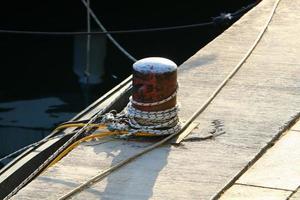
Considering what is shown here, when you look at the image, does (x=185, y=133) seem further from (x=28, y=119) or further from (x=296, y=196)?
(x=28, y=119)

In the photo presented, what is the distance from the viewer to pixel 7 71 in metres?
10.5

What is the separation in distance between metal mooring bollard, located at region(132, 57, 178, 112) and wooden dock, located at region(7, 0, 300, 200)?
0.26 m

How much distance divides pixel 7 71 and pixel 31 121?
1278 mm

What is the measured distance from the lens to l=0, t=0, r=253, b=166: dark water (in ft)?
31.7

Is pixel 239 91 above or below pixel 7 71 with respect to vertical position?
above

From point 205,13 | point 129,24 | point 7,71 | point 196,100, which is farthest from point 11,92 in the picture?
point 196,100

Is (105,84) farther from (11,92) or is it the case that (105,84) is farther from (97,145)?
(97,145)

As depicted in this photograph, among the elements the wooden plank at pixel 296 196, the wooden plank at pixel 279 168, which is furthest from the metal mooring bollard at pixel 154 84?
the wooden plank at pixel 296 196

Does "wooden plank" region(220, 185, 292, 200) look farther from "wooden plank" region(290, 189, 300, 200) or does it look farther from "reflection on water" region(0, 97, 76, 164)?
"reflection on water" region(0, 97, 76, 164)

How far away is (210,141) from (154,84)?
1.71ft

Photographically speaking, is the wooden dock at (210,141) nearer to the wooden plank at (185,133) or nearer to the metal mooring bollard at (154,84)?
the wooden plank at (185,133)

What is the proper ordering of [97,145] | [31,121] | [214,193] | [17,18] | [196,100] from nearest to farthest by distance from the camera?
[214,193], [97,145], [196,100], [31,121], [17,18]

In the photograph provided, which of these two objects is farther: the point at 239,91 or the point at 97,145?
the point at 239,91

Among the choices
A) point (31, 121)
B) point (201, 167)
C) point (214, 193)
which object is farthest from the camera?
point (31, 121)
